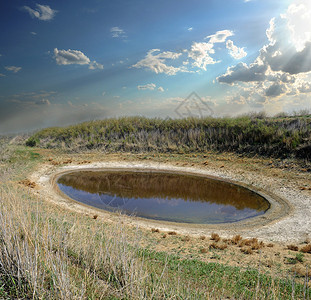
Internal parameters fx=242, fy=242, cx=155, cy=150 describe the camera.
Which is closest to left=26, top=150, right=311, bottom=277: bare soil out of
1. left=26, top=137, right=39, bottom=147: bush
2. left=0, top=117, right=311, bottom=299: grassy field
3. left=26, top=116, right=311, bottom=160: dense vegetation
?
left=0, top=117, right=311, bottom=299: grassy field

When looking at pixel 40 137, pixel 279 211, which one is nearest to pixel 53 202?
pixel 279 211

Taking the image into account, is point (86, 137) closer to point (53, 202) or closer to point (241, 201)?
point (53, 202)

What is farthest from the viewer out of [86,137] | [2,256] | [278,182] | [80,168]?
[86,137]

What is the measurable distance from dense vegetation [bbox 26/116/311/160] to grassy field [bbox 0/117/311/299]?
0.31ft

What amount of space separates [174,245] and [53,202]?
6.01m

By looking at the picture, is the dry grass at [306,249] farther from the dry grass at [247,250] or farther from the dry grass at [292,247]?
the dry grass at [247,250]

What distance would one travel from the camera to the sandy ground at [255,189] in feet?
25.9

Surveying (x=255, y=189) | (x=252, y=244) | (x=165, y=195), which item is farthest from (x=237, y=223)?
(x=165, y=195)

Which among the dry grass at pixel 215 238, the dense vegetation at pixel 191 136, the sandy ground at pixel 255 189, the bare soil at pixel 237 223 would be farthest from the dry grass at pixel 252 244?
the dense vegetation at pixel 191 136

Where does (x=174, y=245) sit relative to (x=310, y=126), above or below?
below

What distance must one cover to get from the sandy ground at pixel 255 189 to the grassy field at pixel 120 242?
2.72ft

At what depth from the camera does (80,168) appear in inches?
660

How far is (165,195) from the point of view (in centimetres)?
1204

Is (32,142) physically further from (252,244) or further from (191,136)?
(252,244)
